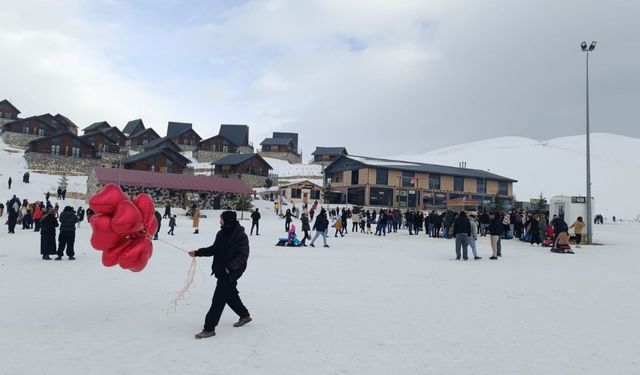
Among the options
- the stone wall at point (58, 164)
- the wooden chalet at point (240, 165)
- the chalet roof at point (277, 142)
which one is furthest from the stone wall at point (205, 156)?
the stone wall at point (58, 164)

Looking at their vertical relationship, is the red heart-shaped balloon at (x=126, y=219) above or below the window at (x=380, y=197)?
below

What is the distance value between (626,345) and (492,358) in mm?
1885

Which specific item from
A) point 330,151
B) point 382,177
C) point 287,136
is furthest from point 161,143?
point 382,177

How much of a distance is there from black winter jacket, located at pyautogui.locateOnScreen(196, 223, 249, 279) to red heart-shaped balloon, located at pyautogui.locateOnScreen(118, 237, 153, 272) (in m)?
0.74

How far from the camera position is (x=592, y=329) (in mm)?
6191

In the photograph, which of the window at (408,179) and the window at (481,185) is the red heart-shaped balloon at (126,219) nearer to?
the window at (408,179)

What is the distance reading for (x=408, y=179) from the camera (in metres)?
52.7

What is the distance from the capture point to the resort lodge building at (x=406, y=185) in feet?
166

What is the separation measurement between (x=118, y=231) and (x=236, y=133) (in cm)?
8568

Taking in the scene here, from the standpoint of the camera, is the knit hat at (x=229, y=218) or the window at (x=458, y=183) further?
the window at (x=458, y=183)

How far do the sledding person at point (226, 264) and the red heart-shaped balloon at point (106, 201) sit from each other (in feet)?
4.01

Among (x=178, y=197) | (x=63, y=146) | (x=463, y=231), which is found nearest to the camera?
(x=463, y=231)

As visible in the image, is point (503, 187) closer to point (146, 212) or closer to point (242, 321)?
point (242, 321)

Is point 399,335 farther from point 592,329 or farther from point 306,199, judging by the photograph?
point 306,199
